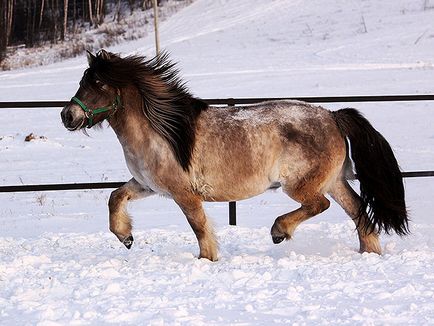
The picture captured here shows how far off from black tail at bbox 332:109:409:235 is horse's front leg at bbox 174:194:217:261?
1.15 metres

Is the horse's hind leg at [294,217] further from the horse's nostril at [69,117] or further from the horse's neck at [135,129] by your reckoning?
the horse's nostril at [69,117]

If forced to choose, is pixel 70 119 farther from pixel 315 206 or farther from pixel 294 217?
pixel 315 206

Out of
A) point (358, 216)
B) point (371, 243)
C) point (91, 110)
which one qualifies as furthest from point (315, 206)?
point (91, 110)

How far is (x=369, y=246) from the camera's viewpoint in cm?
604

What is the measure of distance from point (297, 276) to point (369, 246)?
1.17 m

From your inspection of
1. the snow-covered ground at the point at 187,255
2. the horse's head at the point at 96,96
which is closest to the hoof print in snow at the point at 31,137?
the snow-covered ground at the point at 187,255

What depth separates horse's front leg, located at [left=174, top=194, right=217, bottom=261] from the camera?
18.9 ft

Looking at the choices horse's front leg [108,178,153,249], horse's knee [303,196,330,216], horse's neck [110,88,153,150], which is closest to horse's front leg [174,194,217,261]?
horse's front leg [108,178,153,249]

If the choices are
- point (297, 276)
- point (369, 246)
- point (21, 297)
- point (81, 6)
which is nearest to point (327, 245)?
A: point (369, 246)

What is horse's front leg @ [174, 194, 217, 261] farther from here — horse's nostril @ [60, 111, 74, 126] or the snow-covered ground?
horse's nostril @ [60, 111, 74, 126]

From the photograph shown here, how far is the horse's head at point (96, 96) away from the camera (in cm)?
576

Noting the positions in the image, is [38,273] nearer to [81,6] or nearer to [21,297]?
[21,297]

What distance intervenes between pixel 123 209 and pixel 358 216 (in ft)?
5.61

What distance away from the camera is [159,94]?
19.6 feet
